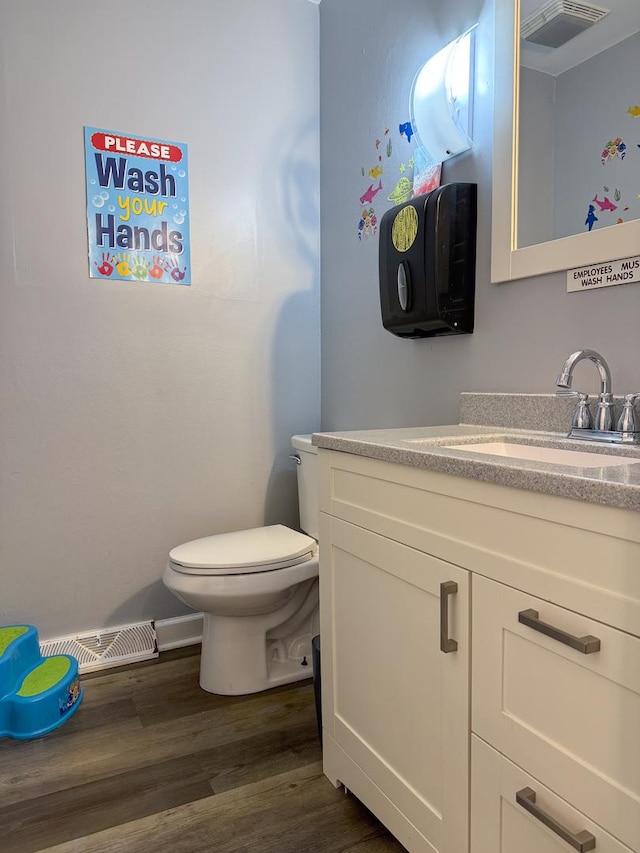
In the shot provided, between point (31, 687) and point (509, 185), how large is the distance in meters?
1.86

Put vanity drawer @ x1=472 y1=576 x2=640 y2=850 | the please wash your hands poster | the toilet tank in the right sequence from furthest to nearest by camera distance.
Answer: the toilet tank
the please wash your hands poster
vanity drawer @ x1=472 y1=576 x2=640 y2=850

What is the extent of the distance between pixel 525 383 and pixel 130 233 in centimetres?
138

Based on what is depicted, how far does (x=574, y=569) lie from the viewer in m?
0.78

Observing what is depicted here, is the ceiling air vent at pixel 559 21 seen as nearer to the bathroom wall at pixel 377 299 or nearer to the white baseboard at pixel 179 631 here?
the bathroom wall at pixel 377 299

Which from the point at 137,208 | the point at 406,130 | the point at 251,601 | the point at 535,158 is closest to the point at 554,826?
the point at 251,601

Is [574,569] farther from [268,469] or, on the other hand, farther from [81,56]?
[81,56]

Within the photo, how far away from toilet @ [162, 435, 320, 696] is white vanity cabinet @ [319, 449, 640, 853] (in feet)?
1.32

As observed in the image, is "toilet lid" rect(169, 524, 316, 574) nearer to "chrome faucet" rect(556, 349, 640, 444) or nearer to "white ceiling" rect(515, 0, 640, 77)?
"chrome faucet" rect(556, 349, 640, 444)

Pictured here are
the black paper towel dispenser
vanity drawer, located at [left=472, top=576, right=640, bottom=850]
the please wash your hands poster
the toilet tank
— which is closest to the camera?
vanity drawer, located at [left=472, top=576, right=640, bottom=850]

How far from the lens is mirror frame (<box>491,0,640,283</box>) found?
1.35m

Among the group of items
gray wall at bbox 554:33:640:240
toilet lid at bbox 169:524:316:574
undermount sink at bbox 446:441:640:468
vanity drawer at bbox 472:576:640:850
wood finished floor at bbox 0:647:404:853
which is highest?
gray wall at bbox 554:33:640:240

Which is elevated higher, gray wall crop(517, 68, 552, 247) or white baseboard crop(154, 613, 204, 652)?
gray wall crop(517, 68, 552, 247)

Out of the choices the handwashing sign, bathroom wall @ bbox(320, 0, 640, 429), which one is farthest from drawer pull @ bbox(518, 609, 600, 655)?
the handwashing sign

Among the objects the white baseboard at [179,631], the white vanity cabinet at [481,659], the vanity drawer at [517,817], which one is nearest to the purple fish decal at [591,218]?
the white vanity cabinet at [481,659]
